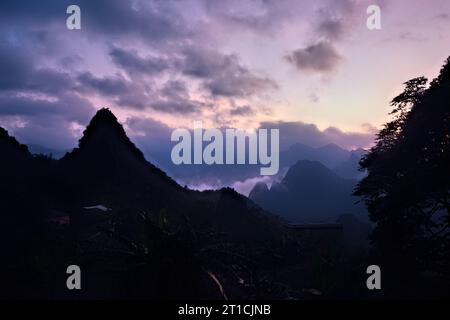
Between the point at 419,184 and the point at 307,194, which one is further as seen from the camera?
the point at 307,194

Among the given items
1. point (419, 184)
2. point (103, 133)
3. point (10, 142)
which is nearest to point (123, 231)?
point (10, 142)

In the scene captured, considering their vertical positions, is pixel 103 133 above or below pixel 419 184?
above

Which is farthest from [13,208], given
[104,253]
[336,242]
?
→ [336,242]

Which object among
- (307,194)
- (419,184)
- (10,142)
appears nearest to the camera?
(419,184)

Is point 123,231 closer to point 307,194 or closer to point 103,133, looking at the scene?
point 103,133

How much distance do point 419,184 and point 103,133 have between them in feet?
67.4

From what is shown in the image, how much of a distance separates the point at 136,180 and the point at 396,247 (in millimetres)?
17079

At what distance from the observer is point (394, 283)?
16422 mm

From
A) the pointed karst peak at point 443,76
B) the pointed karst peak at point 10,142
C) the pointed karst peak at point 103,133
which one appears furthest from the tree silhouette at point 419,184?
the pointed karst peak at point 10,142

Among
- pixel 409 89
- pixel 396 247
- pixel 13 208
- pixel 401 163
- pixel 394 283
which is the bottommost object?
pixel 394 283

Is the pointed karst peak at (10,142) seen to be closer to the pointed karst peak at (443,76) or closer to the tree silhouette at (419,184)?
the tree silhouette at (419,184)

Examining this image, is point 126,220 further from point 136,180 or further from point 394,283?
point 394,283

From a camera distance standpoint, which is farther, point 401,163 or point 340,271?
point 401,163

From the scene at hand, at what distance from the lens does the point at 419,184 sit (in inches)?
652
